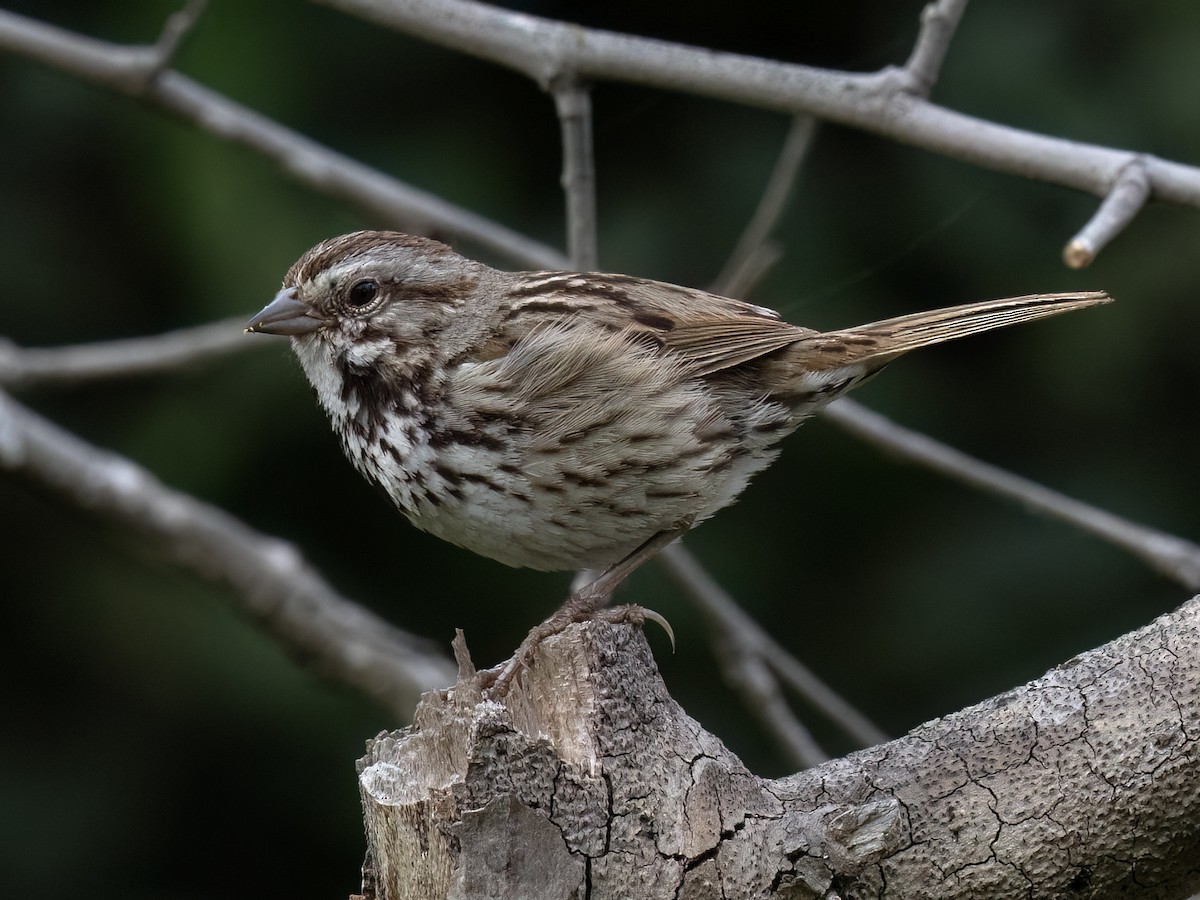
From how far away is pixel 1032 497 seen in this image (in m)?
3.37

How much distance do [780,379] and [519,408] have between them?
1.91ft

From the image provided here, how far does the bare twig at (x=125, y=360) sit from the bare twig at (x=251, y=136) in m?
0.46

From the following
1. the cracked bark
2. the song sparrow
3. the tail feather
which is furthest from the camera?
the tail feather

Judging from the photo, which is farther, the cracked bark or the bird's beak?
the bird's beak

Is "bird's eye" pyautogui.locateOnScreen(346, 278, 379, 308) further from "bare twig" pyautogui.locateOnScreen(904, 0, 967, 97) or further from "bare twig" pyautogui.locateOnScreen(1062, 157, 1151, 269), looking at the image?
"bare twig" pyautogui.locateOnScreen(1062, 157, 1151, 269)

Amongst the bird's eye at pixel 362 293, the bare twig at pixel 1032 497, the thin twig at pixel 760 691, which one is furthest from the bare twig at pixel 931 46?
the thin twig at pixel 760 691

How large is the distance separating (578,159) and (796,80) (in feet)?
1.80

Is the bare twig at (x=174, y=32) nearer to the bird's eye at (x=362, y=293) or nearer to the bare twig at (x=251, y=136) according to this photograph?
the bare twig at (x=251, y=136)

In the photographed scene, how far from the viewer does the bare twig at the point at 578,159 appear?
313cm

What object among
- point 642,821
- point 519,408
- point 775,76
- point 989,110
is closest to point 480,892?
point 642,821

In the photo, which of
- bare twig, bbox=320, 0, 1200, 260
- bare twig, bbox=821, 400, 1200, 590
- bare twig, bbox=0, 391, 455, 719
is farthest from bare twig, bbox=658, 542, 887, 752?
bare twig, bbox=320, 0, 1200, 260

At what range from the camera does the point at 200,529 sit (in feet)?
12.7

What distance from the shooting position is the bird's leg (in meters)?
2.31

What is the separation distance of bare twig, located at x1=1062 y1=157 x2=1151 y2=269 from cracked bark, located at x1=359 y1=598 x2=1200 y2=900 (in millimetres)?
691
